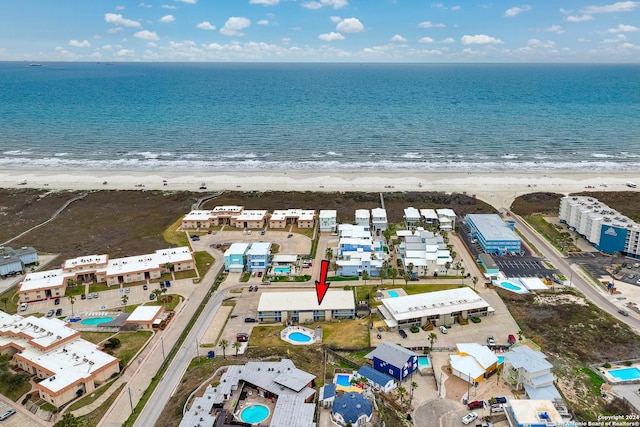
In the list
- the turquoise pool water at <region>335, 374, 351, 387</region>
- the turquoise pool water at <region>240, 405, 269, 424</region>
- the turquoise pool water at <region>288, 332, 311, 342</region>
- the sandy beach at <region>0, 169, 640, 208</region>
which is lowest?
the turquoise pool water at <region>288, 332, 311, 342</region>

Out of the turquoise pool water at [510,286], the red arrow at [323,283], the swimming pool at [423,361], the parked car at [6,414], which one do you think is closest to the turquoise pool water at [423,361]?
the swimming pool at [423,361]

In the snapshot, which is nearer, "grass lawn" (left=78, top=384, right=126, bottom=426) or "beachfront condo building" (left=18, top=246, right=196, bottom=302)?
"grass lawn" (left=78, top=384, right=126, bottom=426)

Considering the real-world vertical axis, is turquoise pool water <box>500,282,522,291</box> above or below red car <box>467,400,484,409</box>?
above

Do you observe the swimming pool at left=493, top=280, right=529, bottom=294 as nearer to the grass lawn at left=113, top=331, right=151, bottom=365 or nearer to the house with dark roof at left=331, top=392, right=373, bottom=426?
the house with dark roof at left=331, top=392, right=373, bottom=426

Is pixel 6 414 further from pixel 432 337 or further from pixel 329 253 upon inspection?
pixel 329 253

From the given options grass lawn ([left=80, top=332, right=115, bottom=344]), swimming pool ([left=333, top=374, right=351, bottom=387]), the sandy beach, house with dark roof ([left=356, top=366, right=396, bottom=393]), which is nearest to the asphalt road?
the sandy beach

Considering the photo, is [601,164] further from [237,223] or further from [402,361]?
[402,361]
